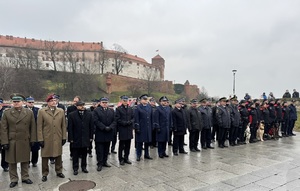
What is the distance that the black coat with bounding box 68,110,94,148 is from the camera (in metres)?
6.37

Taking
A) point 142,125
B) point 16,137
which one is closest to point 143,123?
point 142,125

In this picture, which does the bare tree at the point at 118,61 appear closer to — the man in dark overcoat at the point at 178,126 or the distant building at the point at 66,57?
the distant building at the point at 66,57

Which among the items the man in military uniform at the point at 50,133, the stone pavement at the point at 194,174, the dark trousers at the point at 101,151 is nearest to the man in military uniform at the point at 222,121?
the stone pavement at the point at 194,174

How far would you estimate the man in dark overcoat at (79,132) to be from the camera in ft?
20.9

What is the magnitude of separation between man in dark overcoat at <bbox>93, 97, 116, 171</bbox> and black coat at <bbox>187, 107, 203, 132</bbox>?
338 centimetres

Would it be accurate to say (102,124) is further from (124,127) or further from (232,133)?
(232,133)

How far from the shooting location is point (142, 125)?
7.99 m

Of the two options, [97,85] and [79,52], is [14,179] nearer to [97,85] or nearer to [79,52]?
[97,85]

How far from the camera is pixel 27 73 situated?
165 ft

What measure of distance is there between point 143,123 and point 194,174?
2.50m

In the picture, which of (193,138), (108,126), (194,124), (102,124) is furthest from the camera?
(193,138)

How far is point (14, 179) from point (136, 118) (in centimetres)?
384

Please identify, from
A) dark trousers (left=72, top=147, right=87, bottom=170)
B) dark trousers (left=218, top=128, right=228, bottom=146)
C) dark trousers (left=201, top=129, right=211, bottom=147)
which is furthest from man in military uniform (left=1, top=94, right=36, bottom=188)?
dark trousers (left=218, top=128, right=228, bottom=146)

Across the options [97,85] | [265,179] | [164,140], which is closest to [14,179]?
[164,140]
